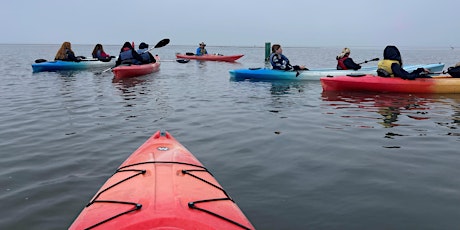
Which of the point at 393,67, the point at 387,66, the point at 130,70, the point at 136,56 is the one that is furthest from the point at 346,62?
the point at 136,56

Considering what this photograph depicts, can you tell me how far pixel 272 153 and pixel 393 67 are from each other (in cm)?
770

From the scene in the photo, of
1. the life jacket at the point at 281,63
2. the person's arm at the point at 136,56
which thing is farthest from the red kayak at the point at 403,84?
the person's arm at the point at 136,56

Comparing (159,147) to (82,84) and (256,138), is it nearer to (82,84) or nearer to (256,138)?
(256,138)

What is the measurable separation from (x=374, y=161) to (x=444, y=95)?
7.86 m

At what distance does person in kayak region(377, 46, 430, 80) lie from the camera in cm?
1126

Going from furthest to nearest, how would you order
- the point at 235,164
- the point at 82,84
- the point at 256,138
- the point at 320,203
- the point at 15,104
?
1. the point at 82,84
2. the point at 15,104
3. the point at 256,138
4. the point at 235,164
5. the point at 320,203

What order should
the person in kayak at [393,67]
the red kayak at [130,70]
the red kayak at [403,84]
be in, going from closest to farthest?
the person in kayak at [393,67]
the red kayak at [403,84]
the red kayak at [130,70]

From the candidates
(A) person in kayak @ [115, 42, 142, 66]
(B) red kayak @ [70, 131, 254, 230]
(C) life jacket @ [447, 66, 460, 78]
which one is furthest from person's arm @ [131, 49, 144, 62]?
(B) red kayak @ [70, 131, 254, 230]

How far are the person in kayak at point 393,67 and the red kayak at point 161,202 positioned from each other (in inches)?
375

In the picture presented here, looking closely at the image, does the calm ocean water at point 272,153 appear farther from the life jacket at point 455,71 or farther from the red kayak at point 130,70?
the red kayak at point 130,70

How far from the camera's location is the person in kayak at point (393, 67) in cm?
1126

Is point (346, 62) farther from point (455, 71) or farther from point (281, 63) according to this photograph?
point (455, 71)

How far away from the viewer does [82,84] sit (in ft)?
49.3

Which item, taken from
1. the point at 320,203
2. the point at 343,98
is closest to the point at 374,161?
the point at 320,203
